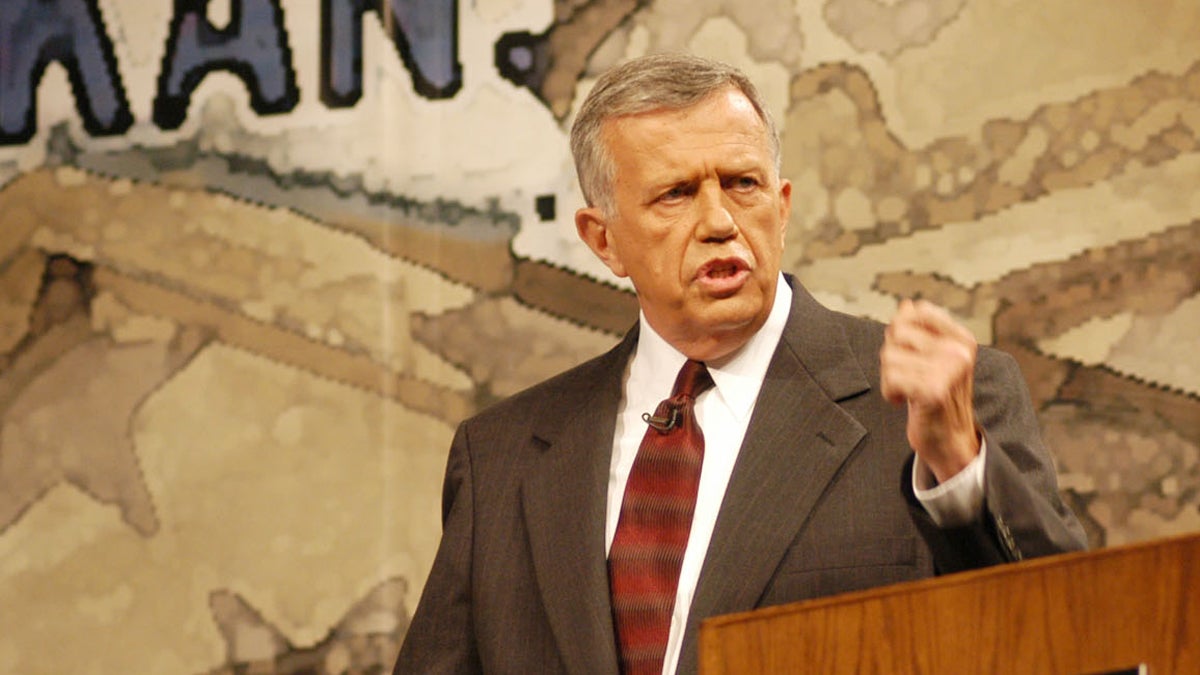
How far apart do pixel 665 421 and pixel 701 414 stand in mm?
47

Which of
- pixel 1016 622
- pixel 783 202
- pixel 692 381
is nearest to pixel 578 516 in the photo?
pixel 692 381

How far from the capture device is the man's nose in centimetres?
171

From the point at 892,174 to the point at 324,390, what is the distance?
1.14 m

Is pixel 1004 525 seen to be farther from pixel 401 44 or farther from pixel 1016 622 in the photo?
pixel 401 44

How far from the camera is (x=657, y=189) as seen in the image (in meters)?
1.77

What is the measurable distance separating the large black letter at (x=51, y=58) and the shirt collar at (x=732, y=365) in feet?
5.09

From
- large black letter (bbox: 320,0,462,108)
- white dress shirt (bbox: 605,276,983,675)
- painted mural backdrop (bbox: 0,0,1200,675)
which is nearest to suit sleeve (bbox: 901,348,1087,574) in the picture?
white dress shirt (bbox: 605,276,983,675)

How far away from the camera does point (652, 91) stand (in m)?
1.77

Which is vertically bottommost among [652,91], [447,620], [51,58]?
[447,620]

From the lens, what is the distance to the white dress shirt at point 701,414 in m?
1.58

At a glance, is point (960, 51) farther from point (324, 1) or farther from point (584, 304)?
point (324, 1)

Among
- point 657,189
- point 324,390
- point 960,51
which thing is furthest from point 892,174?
point 324,390

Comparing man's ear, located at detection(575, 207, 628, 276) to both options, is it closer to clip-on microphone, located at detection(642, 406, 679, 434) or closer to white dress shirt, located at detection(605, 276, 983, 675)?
white dress shirt, located at detection(605, 276, 983, 675)

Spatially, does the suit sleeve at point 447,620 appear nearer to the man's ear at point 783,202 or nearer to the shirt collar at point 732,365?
the shirt collar at point 732,365
